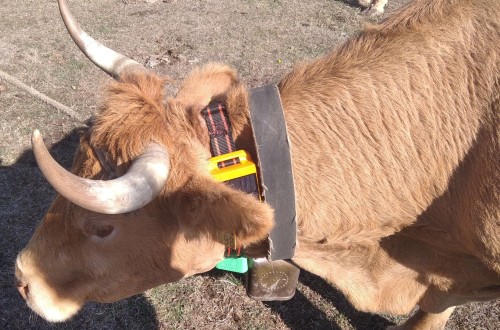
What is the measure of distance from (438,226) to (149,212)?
149 cm

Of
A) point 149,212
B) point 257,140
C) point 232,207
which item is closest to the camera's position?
point 232,207

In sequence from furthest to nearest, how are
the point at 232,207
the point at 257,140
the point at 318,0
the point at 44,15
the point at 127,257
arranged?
the point at 318,0, the point at 44,15, the point at 127,257, the point at 257,140, the point at 232,207

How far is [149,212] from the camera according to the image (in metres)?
2.24

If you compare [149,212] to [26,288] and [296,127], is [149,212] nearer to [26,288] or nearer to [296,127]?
[296,127]

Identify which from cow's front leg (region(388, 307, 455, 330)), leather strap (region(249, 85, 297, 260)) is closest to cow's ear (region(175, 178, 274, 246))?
leather strap (region(249, 85, 297, 260))

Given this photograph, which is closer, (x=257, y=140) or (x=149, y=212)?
(x=257, y=140)

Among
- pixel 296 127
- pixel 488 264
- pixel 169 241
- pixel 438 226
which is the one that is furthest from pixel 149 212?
pixel 488 264

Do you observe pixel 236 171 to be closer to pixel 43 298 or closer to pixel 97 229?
pixel 97 229

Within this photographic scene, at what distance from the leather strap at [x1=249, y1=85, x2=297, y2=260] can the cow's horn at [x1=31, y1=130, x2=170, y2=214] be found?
1.37 feet

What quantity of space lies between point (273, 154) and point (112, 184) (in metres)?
0.72

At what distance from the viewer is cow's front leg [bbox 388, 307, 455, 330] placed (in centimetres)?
368

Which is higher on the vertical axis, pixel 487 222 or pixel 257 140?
pixel 257 140

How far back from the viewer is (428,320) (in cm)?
372

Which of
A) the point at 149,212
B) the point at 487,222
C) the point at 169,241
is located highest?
the point at 487,222
